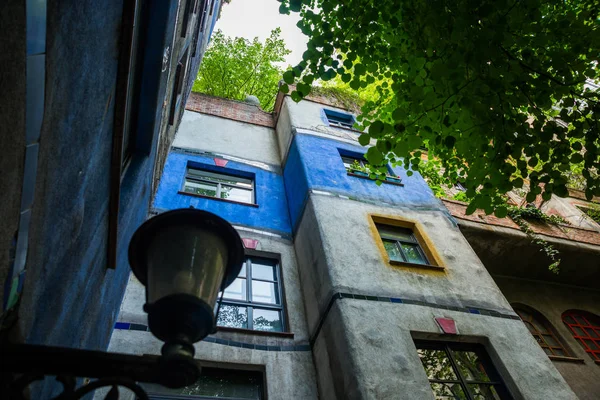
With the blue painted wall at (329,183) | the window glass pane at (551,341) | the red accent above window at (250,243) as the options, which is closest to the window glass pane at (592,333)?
the window glass pane at (551,341)

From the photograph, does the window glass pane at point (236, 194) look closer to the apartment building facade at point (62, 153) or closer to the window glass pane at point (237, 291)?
the window glass pane at point (237, 291)

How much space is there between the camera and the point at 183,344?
5.49ft

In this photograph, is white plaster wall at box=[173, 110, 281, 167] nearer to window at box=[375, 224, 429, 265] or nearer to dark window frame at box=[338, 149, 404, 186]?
dark window frame at box=[338, 149, 404, 186]

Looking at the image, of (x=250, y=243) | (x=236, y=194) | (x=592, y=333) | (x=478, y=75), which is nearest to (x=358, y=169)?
(x=236, y=194)

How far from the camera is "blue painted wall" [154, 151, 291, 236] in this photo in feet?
27.7

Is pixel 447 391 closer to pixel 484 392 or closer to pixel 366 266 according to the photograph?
pixel 484 392

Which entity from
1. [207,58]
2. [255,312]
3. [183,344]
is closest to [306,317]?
[255,312]

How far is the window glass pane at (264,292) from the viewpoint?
697 cm

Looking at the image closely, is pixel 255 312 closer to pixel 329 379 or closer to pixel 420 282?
pixel 329 379

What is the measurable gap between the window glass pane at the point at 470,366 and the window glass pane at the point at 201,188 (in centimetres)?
635

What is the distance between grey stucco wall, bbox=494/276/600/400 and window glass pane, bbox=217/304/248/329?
6641mm

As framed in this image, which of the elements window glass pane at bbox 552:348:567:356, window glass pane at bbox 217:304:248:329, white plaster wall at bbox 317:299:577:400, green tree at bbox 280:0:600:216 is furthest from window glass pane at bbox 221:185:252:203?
window glass pane at bbox 552:348:567:356

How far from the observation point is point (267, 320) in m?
6.62

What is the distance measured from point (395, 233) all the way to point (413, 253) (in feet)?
2.10
